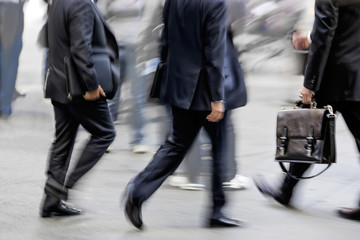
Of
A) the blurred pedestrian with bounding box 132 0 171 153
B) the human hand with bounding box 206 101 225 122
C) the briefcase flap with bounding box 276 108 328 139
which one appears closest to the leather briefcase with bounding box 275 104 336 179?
the briefcase flap with bounding box 276 108 328 139

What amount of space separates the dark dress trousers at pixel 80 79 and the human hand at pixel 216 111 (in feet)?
2.68

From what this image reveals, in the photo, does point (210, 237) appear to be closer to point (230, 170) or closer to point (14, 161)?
point (230, 170)

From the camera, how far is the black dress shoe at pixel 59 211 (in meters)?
5.45

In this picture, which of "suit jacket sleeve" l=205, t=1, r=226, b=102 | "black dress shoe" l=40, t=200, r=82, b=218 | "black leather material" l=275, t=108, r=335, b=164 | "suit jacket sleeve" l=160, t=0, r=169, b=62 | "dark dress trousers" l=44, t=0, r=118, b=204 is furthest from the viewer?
"black dress shoe" l=40, t=200, r=82, b=218

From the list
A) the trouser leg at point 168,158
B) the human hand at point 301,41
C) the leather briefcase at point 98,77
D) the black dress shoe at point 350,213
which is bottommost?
the black dress shoe at point 350,213

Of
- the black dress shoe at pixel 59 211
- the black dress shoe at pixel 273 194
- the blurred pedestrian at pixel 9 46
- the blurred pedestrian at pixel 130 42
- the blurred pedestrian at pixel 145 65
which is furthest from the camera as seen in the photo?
the blurred pedestrian at pixel 9 46

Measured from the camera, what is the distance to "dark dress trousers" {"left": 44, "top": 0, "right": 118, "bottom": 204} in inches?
201

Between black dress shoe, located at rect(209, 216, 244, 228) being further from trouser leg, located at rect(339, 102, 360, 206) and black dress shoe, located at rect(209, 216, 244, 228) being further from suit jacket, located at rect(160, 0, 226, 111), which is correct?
trouser leg, located at rect(339, 102, 360, 206)

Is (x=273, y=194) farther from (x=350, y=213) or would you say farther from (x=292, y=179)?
(x=350, y=213)

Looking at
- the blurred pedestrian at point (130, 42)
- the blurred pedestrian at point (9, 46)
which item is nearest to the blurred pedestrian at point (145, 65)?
the blurred pedestrian at point (130, 42)

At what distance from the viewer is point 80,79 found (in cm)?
516

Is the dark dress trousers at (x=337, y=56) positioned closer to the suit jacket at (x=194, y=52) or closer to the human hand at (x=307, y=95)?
the human hand at (x=307, y=95)

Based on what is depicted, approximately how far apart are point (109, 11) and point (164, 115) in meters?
1.76

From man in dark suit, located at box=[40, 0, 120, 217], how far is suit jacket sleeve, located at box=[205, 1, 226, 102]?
2.67 ft
